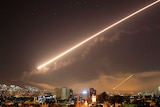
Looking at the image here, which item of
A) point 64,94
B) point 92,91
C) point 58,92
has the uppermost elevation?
point 58,92

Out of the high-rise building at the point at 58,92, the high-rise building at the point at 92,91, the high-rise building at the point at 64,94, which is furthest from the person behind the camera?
the high-rise building at the point at 58,92

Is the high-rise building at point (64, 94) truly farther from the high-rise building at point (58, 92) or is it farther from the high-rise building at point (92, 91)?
the high-rise building at point (92, 91)

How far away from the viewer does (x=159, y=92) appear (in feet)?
481

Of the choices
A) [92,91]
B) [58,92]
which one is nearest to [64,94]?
[58,92]

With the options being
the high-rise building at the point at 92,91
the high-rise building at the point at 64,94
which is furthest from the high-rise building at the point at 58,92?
the high-rise building at the point at 92,91

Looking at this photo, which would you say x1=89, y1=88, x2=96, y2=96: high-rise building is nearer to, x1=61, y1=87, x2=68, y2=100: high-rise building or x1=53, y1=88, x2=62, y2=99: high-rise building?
x1=61, y1=87, x2=68, y2=100: high-rise building

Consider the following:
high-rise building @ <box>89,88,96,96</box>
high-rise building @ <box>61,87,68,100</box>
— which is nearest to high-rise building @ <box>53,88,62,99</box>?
high-rise building @ <box>61,87,68,100</box>

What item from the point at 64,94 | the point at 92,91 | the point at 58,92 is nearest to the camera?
the point at 92,91

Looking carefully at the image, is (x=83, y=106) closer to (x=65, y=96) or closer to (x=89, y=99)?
(x=89, y=99)

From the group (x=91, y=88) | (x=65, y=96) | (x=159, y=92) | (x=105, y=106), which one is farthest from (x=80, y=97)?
(x=159, y=92)

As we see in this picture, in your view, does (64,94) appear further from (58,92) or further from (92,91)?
(92,91)

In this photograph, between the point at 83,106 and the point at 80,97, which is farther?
the point at 80,97

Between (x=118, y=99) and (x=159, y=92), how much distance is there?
8058cm

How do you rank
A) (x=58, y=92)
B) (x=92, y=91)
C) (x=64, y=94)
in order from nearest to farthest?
(x=92, y=91), (x=64, y=94), (x=58, y=92)
